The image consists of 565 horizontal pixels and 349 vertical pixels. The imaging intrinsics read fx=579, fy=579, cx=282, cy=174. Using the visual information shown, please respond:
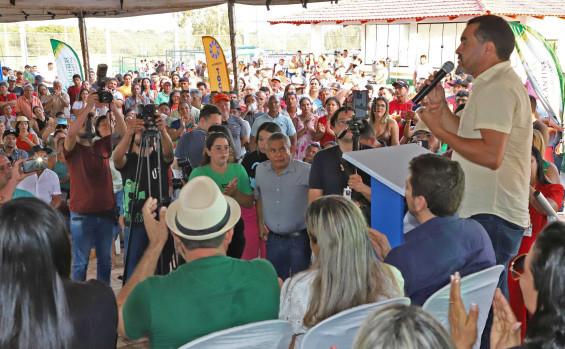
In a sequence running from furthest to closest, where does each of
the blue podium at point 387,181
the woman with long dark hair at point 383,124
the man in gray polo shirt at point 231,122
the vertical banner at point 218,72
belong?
the vertical banner at point 218,72 → the man in gray polo shirt at point 231,122 → the woman with long dark hair at point 383,124 → the blue podium at point 387,181

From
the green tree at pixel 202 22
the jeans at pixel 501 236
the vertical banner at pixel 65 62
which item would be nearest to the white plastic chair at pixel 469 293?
the jeans at pixel 501 236

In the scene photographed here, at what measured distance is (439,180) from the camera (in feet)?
8.09

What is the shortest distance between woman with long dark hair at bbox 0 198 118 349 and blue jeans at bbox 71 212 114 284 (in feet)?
9.76

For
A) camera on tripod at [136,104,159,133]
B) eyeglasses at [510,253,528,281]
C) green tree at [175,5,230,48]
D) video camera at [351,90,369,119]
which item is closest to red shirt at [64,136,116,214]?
camera on tripod at [136,104,159,133]

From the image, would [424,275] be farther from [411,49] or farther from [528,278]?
[411,49]

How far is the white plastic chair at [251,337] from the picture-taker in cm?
175

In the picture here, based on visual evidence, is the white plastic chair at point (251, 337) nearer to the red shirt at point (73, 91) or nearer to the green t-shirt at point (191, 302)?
the green t-shirt at point (191, 302)

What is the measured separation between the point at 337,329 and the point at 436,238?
0.70 meters

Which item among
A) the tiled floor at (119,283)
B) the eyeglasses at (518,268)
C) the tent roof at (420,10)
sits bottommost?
the tiled floor at (119,283)

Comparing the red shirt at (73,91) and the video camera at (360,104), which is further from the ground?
the video camera at (360,104)

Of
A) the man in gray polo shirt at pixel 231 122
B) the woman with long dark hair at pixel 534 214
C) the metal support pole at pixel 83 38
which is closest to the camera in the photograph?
the woman with long dark hair at pixel 534 214

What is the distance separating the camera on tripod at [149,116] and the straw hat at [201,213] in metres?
1.77

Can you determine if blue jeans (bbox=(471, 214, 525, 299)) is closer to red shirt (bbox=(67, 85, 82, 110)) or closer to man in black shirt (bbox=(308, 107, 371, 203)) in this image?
man in black shirt (bbox=(308, 107, 371, 203))

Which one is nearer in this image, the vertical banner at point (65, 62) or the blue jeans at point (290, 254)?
the blue jeans at point (290, 254)
